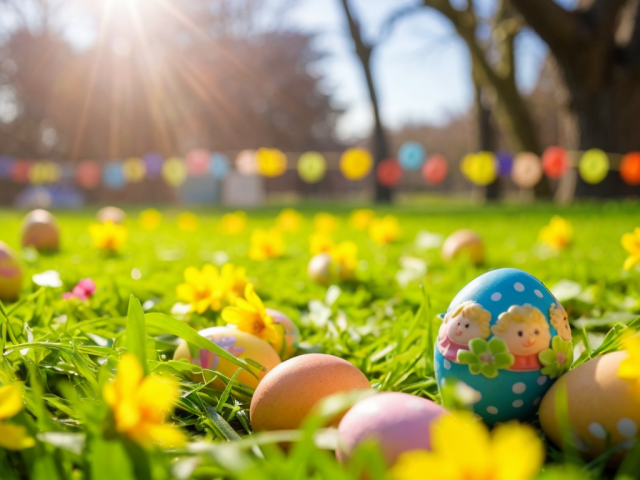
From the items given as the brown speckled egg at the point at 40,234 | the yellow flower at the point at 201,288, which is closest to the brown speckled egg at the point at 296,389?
the yellow flower at the point at 201,288

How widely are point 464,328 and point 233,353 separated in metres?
0.50

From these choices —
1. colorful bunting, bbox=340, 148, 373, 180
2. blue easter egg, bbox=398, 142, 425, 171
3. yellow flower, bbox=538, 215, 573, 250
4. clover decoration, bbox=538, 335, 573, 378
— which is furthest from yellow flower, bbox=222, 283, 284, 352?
blue easter egg, bbox=398, 142, 425, 171

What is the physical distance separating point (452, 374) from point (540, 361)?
16 centimetres

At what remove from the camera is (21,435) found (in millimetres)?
771

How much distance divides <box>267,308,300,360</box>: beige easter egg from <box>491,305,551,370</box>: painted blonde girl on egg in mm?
566

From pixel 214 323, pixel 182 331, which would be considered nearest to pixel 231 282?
pixel 214 323

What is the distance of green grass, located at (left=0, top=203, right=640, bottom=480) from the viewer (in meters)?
0.74

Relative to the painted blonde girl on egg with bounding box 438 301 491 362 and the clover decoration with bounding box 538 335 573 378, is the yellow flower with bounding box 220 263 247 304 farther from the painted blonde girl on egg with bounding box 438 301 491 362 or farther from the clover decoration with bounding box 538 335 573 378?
the clover decoration with bounding box 538 335 573 378

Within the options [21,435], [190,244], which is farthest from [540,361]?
[190,244]

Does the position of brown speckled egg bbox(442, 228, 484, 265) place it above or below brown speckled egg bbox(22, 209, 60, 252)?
below

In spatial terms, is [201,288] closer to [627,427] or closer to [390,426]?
[390,426]

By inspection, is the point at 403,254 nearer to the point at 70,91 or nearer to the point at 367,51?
the point at 367,51

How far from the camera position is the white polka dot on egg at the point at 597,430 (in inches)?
36.1

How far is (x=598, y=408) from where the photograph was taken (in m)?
0.93
